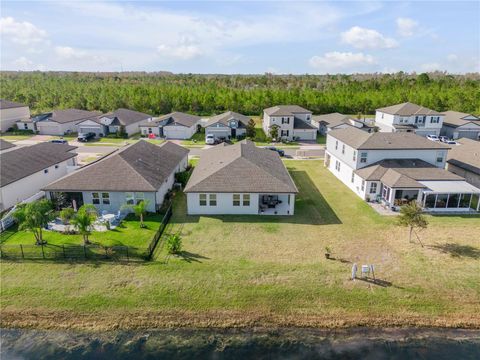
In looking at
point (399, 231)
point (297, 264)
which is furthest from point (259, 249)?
point (399, 231)

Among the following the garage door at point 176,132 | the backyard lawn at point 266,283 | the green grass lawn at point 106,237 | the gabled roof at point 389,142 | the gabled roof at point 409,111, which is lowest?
the backyard lawn at point 266,283

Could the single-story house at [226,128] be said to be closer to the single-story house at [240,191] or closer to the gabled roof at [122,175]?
the gabled roof at [122,175]

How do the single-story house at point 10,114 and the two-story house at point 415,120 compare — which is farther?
the single-story house at point 10,114

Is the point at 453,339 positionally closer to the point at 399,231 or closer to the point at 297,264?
the point at 297,264

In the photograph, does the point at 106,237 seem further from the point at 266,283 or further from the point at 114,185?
the point at 266,283

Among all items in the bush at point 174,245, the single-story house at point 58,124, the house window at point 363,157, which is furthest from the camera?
the single-story house at point 58,124

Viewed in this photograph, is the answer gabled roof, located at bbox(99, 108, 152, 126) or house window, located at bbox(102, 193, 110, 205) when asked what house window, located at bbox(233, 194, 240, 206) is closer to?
house window, located at bbox(102, 193, 110, 205)

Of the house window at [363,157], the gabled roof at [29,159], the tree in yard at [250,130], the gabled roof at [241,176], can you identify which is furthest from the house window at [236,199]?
the tree in yard at [250,130]
